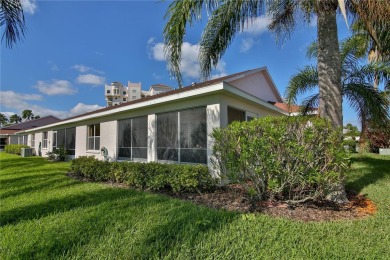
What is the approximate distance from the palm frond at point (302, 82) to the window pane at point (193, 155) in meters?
5.57

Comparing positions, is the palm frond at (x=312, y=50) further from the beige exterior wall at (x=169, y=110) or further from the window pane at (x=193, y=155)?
the window pane at (x=193, y=155)

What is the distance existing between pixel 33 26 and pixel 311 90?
11.8 metres

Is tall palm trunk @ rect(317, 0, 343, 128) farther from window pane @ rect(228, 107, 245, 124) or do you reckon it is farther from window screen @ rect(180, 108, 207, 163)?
window screen @ rect(180, 108, 207, 163)

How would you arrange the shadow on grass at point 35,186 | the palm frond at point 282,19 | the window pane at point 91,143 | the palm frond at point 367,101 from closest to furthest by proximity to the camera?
the shadow on grass at point 35,186
the palm frond at point 282,19
the palm frond at point 367,101
the window pane at point 91,143

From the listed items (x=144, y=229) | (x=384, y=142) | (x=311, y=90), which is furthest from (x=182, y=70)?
(x=384, y=142)

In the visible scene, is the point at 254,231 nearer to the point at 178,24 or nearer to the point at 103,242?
the point at 103,242

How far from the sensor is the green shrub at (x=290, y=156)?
473 cm

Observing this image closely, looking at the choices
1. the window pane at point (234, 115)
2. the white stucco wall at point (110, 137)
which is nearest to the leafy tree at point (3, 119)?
the white stucco wall at point (110, 137)

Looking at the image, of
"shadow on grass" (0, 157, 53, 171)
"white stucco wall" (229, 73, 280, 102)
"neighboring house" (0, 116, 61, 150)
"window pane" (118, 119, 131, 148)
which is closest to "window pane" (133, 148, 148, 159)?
"window pane" (118, 119, 131, 148)

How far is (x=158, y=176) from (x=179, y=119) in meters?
2.97

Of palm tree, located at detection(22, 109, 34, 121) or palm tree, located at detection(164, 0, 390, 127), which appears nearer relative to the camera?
palm tree, located at detection(164, 0, 390, 127)

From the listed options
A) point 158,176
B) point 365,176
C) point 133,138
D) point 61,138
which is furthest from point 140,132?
point 61,138

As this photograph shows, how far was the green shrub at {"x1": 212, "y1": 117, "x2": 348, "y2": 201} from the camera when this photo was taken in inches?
186

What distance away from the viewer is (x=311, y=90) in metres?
10.6
